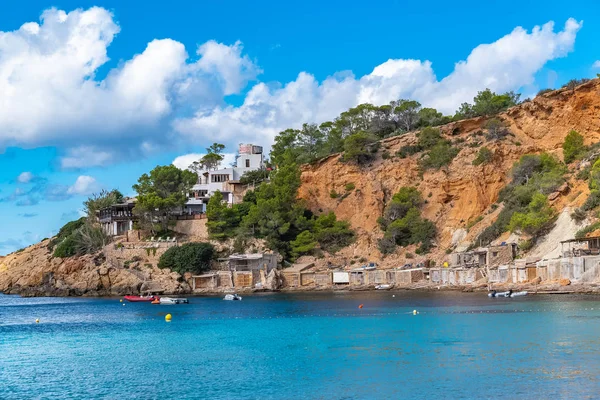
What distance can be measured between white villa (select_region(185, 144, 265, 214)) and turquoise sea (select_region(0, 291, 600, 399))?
127 ft

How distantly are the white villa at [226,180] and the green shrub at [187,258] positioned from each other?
12769mm

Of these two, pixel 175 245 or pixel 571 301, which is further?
pixel 175 245

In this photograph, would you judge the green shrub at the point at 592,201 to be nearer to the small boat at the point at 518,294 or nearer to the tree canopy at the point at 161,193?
the small boat at the point at 518,294

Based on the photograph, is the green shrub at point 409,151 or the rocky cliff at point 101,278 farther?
the green shrub at point 409,151

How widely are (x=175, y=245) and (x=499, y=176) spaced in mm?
33677

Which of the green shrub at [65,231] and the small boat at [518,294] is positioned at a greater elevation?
the green shrub at [65,231]

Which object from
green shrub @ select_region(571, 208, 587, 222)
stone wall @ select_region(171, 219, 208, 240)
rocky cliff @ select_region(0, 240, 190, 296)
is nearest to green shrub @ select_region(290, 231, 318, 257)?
stone wall @ select_region(171, 219, 208, 240)

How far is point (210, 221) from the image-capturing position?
7719 centimetres

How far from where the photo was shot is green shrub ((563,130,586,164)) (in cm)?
6756

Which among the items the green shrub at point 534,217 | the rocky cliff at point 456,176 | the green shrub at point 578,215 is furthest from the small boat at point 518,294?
the rocky cliff at point 456,176

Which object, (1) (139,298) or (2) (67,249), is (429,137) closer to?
(1) (139,298)

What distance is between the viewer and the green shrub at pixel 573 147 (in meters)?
67.6

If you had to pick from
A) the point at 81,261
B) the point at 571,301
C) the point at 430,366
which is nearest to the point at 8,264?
the point at 81,261

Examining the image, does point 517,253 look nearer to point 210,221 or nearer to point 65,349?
point 210,221
